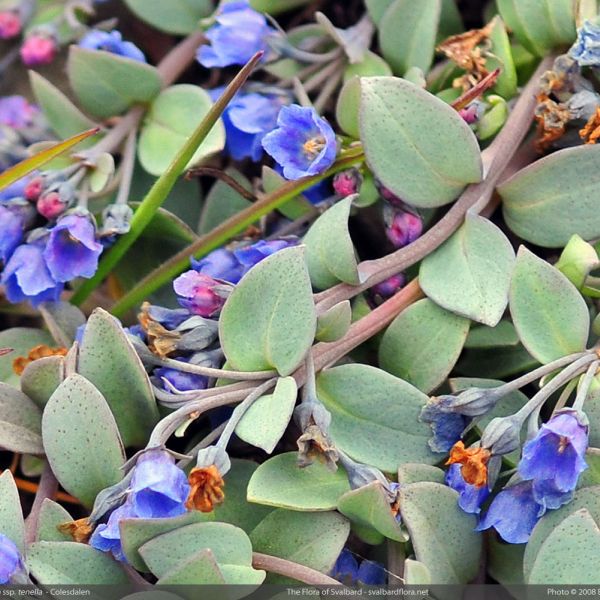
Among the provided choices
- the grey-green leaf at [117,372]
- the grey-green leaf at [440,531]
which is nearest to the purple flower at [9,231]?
the grey-green leaf at [117,372]

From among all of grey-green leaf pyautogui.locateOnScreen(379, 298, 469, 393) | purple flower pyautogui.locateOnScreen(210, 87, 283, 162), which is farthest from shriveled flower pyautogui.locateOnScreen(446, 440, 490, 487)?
purple flower pyautogui.locateOnScreen(210, 87, 283, 162)

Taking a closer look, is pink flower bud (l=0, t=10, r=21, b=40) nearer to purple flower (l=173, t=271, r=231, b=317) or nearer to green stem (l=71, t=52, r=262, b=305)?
green stem (l=71, t=52, r=262, b=305)

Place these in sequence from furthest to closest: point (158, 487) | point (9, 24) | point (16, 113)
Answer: point (9, 24)
point (16, 113)
point (158, 487)

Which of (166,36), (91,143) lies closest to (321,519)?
(91,143)

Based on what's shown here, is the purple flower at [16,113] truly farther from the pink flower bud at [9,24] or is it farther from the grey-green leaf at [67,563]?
the grey-green leaf at [67,563]

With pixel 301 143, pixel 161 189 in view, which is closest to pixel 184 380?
pixel 161 189

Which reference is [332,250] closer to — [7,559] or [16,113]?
[7,559]
